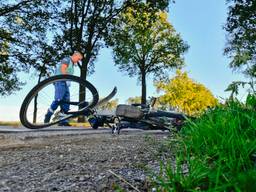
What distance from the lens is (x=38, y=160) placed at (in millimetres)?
4559

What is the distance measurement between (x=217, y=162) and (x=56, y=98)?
7.01 metres

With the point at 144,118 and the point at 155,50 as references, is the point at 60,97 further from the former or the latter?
the point at 155,50

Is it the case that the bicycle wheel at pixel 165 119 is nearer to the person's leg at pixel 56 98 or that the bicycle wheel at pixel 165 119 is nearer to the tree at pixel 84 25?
the person's leg at pixel 56 98

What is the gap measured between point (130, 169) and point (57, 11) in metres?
29.5

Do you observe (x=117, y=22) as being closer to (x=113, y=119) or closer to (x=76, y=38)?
(x=76, y=38)

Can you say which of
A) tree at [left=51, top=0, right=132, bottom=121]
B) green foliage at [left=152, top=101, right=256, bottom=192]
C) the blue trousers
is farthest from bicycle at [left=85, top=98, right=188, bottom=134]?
tree at [left=51, top=0, right=132, bottom=121]

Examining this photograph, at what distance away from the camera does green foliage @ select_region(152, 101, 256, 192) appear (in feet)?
8.95

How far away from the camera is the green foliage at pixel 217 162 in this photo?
273cm

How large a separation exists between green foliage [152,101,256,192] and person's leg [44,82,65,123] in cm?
485

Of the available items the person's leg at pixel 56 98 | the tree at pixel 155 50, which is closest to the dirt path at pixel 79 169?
the person's leg at pixel 56 98

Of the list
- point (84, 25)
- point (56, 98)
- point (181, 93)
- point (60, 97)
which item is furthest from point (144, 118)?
point (181, 93)

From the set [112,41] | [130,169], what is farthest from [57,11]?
[130,169]

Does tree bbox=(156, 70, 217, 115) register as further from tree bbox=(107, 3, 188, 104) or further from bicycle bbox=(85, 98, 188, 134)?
bicycle bbox=(85, 98, 188, 134)

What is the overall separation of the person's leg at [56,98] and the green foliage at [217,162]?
4.85 meters
